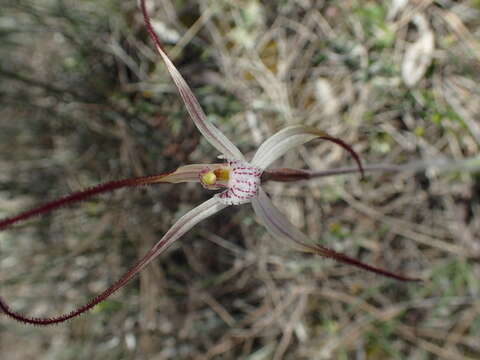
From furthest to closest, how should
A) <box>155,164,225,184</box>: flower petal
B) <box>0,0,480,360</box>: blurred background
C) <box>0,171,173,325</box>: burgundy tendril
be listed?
<box>0,0,480,360</box>: blurred background → <box>155,164,225,184</box>: flower petal → <box>0,171,173,325</box>: burgundy tendril

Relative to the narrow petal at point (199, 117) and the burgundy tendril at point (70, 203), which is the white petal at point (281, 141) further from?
the burgundy tendril at point (70, 203)

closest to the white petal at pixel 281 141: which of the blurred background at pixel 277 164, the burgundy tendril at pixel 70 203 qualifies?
the burgundy tendril at pixel 70 203

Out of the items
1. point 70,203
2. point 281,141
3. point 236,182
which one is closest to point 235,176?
point 236,182

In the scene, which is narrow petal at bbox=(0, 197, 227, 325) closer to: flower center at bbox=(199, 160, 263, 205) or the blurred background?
flower center at bbox=(199, 160, 263, 205)

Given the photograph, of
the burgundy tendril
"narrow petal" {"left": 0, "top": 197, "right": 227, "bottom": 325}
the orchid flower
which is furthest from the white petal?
the burgundy tendril

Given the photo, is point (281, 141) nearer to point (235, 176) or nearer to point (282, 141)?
point (282, 141)
